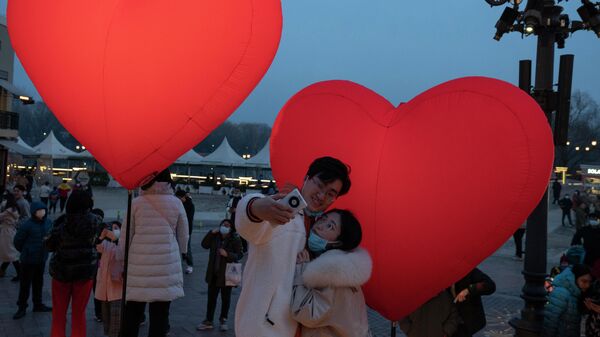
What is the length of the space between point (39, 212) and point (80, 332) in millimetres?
2450

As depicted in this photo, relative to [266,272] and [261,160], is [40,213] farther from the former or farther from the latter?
[261,160]

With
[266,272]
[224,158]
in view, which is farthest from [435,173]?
[224,158]

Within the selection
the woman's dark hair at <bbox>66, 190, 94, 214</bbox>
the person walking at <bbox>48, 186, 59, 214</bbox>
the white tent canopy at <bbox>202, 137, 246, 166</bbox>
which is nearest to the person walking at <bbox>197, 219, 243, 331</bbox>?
the woman's dark hair at <bbox>66, 190, 94, 214</bbox>

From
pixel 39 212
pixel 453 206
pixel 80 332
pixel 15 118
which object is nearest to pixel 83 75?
pixel 453 206

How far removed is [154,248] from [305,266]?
2340mm

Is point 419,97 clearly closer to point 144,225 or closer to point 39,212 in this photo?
point 144,225

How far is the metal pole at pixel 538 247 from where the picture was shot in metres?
6.54

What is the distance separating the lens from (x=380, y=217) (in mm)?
3023

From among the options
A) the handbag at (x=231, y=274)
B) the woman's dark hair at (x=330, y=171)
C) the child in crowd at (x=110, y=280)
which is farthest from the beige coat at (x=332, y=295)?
the handbag at (x=231, y=274)

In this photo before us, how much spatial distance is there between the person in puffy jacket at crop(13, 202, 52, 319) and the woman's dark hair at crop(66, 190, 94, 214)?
187cm

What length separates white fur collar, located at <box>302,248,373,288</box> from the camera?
2.25 metres

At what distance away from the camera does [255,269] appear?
218 centimetres

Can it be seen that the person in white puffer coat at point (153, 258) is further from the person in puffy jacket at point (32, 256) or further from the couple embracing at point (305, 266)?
the person in puffy jacket at point (32, 256)

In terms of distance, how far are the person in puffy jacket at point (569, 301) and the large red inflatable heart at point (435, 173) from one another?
2741 mm
